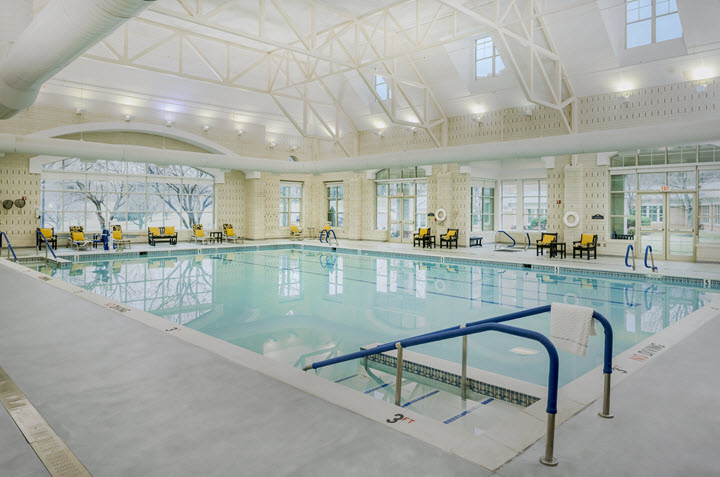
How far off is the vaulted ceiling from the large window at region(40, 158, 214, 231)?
2.98 m

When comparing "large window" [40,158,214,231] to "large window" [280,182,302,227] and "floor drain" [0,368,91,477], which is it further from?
"floor drain" [0,368,91,477]

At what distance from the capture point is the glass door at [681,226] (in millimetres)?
11383

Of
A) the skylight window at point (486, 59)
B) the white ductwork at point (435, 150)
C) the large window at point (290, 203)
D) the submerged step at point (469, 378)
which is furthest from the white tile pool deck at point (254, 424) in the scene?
the large window at point (290, 203)

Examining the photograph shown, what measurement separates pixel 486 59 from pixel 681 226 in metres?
7.14

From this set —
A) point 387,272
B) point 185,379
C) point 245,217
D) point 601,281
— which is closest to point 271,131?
point 245,217

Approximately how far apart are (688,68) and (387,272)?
28.1 ft

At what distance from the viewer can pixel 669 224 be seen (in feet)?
38.5

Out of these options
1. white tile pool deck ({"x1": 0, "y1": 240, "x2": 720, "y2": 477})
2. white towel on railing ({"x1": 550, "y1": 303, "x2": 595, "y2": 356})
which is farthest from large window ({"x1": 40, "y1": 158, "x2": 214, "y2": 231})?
white towel on railing ({"x1": 550, "y1": 303, "x2": 595, "y2": 356})

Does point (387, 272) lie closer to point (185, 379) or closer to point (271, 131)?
point (185, 379)

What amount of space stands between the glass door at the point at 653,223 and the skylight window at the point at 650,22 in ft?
12.8

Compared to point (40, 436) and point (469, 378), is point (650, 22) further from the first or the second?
point (40, 436)

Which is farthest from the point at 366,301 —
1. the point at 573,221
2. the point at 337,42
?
the point at 337,42

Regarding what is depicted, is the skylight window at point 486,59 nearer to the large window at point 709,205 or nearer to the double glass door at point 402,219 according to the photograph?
the double glass door at point 402,219

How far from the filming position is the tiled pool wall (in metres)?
9.08
